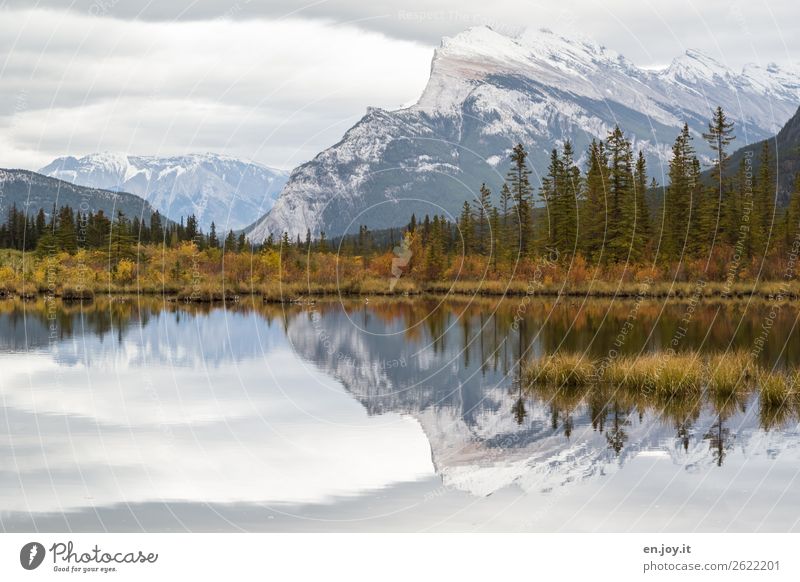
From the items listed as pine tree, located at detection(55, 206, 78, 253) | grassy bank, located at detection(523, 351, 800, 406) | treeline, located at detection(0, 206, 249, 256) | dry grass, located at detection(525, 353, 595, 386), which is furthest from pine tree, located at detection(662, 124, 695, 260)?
pine tree, located at detection(55, 206, 78, 253)

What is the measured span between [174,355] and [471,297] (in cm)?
4329

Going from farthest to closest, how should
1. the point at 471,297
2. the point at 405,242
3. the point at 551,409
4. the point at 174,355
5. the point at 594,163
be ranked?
the point at 405,242 → the point at 594,163 → the point at 471,297 → the point at 174,355 → the point at 551,409

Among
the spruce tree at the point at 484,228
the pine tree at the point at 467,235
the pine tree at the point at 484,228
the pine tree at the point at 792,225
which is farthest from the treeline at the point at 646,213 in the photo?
the pine tree at the point at 467,235

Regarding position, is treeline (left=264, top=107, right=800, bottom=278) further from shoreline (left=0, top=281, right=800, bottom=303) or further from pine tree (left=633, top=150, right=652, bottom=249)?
shoreline (left=0, top=281, right=800, bottom=303)

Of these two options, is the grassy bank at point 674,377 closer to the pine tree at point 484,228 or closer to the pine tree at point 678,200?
the pine tree at point 678,200

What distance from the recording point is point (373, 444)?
21.7 m

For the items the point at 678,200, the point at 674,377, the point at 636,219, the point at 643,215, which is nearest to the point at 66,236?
the point at 636,219

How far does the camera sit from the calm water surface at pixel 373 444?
16188 mm

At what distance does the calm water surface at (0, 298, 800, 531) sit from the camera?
16.2 m

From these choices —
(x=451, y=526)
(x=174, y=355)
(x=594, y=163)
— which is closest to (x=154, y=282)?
(x=594, y=163)

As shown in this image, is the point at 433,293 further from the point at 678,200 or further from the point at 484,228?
the point at 484,228
